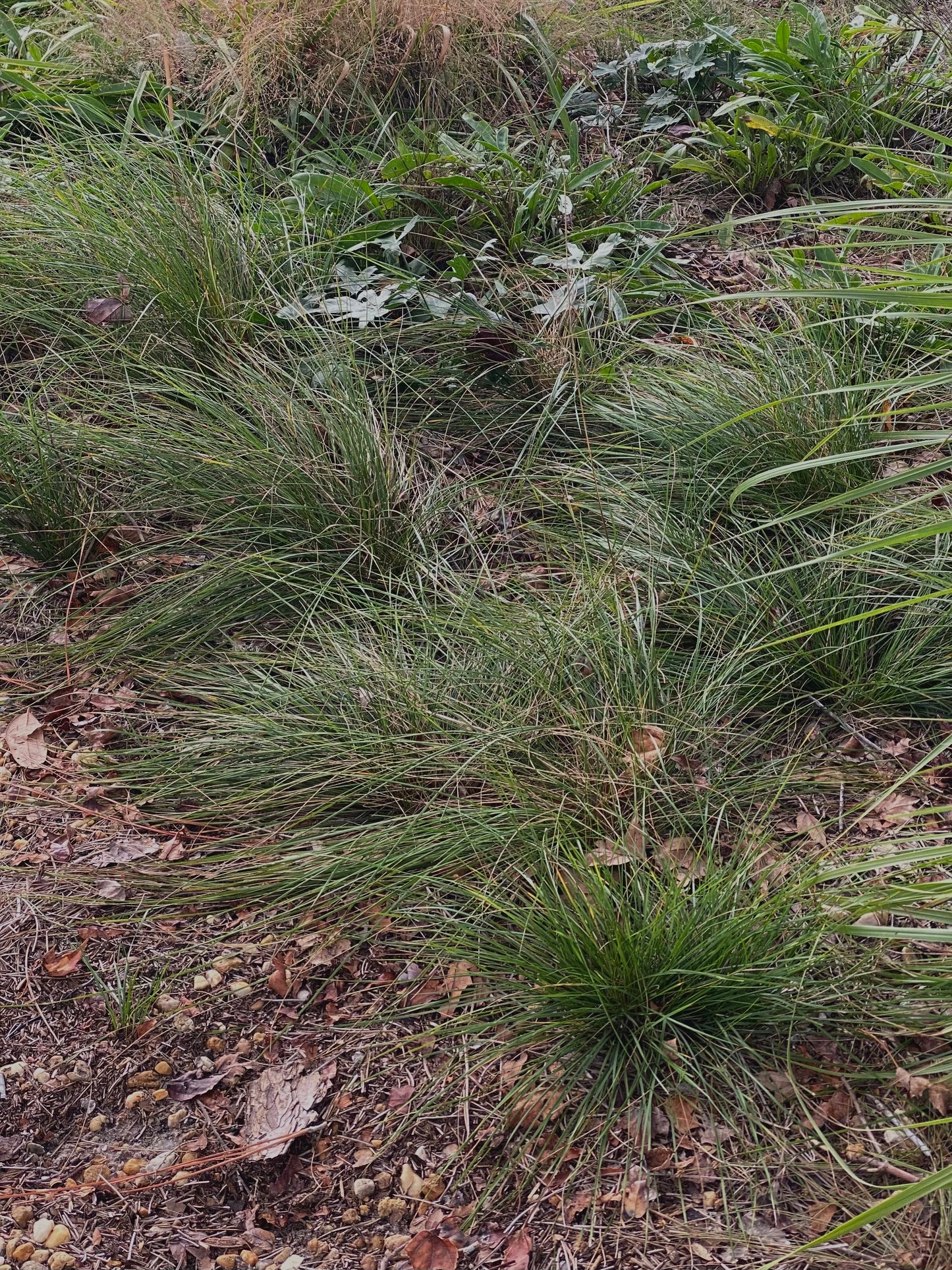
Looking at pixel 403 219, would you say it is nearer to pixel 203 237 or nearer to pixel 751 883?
pixel 203 237

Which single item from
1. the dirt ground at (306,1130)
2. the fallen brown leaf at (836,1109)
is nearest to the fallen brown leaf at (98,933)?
the dirt ground at (306,1130)

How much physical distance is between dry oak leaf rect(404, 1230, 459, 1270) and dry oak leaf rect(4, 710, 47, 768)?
4.55 ft

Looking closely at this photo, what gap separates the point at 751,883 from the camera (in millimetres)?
2070

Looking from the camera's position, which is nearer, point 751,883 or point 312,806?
point 751,883

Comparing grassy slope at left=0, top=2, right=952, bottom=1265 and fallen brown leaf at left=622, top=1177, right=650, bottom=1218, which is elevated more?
grassy slope at left=0, top=2, right=952, bottom=1265

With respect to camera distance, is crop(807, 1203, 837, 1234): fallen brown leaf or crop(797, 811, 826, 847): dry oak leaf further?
crop(797, 811, 826, 847): dry oak leaf

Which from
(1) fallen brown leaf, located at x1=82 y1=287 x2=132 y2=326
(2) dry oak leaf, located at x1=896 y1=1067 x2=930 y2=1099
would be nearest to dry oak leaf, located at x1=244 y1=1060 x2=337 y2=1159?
(2) dry oak leaf, located at x1=896 y1=1067 x2=930 y2=1099

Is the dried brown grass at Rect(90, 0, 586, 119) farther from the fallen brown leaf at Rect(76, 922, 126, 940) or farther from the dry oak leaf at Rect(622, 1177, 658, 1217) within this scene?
the dry oak leaf at Rect(622, 1177, 658, 1217)

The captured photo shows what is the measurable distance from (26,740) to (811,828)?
1785 millimetres

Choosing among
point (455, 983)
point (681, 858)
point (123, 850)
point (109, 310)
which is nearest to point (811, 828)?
point (681, 858)

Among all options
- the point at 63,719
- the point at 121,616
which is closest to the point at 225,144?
the point at 121,616

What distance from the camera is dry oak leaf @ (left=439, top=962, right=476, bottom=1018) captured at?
2000 millimetres

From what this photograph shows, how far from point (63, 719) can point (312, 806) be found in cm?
74

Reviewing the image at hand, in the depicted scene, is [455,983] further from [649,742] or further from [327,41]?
[327,41]
